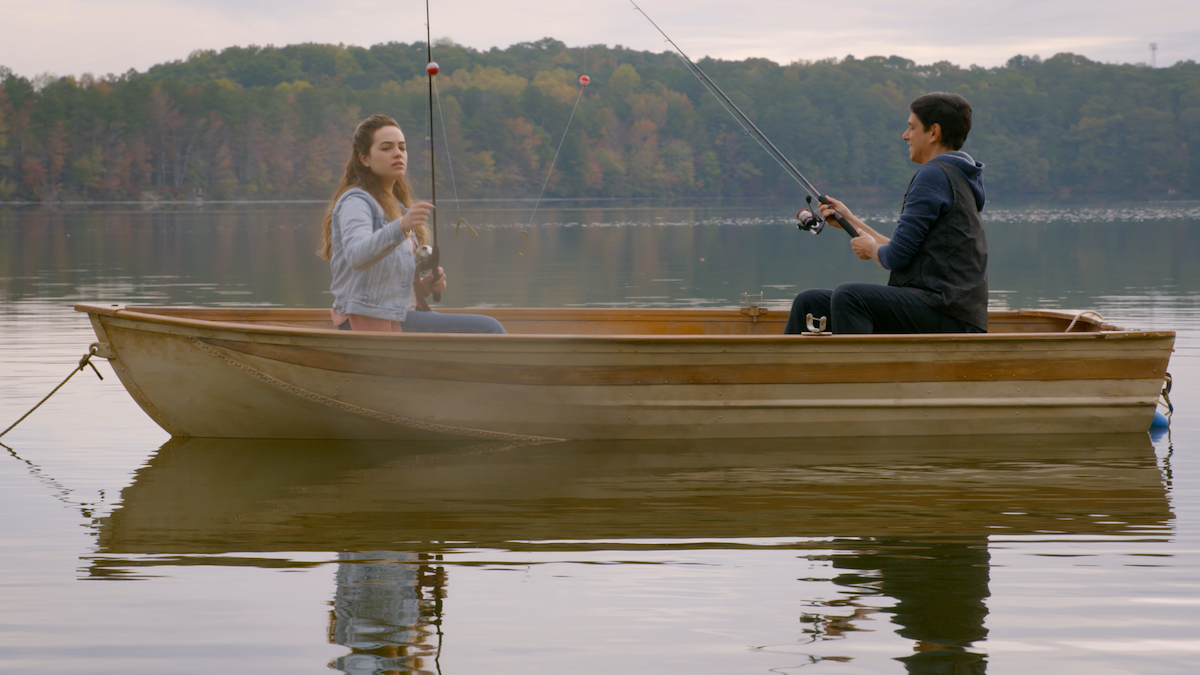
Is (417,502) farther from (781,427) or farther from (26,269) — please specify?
(26,269)

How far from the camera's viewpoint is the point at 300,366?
5641 millimetres

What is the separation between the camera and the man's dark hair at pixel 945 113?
5.47 metres

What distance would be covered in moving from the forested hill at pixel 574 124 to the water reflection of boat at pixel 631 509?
220ft

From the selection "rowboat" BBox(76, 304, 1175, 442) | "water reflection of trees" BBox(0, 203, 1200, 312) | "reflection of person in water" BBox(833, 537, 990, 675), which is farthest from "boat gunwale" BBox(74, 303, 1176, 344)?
"water reflection of trees" BBox(0, 203, 1200, 312)

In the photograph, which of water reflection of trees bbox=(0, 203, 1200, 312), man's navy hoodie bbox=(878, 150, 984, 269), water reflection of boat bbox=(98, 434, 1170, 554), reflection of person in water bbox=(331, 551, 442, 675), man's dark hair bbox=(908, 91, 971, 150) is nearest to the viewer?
reflection of person in water bbox=(331, 551, 442, 675)

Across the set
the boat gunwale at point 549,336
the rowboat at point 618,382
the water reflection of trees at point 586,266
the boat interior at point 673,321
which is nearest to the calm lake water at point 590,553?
the rowboat at point 618,382

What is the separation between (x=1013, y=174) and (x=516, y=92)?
3911 centimetres

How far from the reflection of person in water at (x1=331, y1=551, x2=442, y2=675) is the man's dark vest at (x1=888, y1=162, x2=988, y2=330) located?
113 inches

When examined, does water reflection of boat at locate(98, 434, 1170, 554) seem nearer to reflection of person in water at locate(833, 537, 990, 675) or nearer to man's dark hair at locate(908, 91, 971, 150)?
reflection of person in water at locate(833, 537, 990, 675)

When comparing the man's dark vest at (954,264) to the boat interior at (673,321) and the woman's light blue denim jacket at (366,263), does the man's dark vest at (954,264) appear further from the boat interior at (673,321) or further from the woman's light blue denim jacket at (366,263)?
the woman's light blue denim jacket at (366,263)

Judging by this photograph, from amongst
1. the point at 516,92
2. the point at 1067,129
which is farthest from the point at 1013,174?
the point at 516,92

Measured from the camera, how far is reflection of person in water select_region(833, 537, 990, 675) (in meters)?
3.11

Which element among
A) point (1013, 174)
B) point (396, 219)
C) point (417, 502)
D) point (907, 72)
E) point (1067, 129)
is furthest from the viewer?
point (907, 72)

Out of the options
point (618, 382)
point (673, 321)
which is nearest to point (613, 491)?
point (618, 382)
